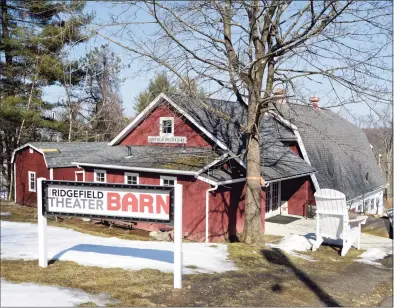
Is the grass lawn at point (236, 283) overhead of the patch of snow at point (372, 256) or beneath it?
overhead

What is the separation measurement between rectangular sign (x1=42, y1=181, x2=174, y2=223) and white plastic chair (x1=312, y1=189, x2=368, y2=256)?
550cm

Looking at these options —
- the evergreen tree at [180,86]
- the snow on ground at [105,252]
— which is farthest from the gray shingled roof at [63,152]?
the evergreen tree at [180,86]

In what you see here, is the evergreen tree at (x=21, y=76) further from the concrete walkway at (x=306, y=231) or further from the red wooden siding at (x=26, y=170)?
the concrete walkway at (x=306, y=231)

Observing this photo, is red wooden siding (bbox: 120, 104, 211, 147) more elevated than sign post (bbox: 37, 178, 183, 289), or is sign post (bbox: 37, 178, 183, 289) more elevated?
red wooden siding (bbox: 120, 104, 211, 147)

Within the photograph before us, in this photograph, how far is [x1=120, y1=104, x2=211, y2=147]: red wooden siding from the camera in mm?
14531

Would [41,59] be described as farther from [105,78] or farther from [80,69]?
[105,78]

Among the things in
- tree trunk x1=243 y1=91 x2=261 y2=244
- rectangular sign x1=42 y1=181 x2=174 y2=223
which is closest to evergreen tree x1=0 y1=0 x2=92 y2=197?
rectangular sign x1=42 y1=181 x2=174 y2=223

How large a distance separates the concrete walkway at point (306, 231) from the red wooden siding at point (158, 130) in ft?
12.0

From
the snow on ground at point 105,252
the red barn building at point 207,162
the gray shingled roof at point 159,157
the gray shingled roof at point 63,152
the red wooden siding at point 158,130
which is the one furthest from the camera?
the red wooden siding at point 158,130

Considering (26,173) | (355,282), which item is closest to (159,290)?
(26,173)

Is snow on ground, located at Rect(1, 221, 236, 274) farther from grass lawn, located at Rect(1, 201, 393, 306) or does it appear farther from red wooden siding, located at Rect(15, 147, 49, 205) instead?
red wooden siding, located at Rect(15, 147, 49, 205)

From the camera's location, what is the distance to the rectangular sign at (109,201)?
5133 mm

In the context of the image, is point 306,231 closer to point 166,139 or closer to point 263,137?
point 263,137

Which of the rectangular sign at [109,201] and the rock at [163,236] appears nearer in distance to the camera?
the rectangular sign at [109,201]
